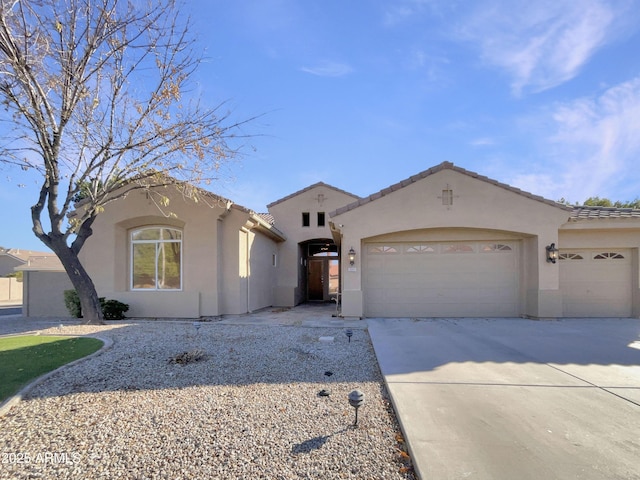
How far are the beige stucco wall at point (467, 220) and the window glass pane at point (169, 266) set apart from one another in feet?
18.4

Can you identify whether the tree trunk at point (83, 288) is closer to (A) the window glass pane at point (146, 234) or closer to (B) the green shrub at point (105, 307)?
(B) the green shrub at point (105, 307)

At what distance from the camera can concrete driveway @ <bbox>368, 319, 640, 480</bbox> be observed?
3.12m

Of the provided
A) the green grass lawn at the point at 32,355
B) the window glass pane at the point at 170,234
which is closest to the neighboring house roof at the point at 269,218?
the window glass pane at the point at 170,234

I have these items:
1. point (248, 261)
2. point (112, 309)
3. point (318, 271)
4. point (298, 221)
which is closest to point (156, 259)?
point (112, 309)

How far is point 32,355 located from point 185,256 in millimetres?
6090

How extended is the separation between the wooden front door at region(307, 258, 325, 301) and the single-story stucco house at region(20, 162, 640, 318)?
8.81m

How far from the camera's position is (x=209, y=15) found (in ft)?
29.6

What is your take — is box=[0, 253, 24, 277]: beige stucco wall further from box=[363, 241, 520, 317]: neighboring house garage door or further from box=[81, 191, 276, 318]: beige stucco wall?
box=[363, 241, 520, 317]: neighboring house garage door

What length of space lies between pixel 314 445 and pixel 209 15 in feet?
31.5

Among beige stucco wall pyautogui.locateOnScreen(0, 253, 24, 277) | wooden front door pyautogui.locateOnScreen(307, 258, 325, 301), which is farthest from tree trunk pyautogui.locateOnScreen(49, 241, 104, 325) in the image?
beige stucco wall pyautogui.locateOnScreen(0, 253, 24, 277)

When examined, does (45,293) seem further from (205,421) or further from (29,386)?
(205,421)

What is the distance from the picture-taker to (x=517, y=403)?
174 inches

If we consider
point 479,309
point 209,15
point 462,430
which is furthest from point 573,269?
point 209,15

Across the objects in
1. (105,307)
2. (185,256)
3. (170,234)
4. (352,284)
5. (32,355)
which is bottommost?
(32,355)
